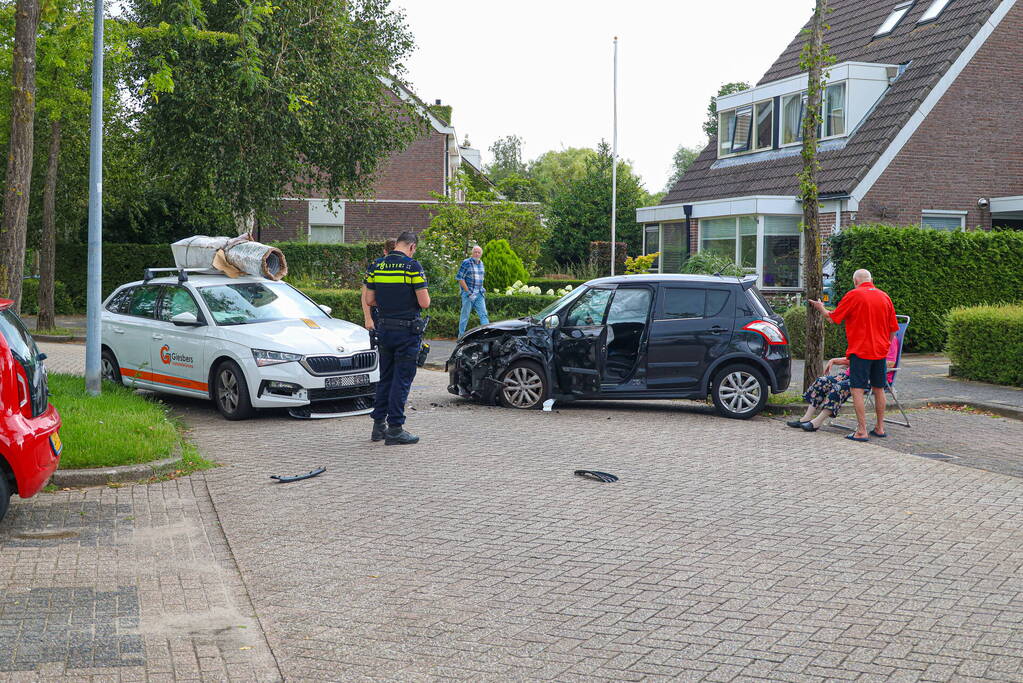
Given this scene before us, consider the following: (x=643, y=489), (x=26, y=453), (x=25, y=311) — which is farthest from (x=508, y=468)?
(x=25, y=311)

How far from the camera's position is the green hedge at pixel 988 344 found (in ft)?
48.5

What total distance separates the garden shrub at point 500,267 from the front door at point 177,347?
14687 mm

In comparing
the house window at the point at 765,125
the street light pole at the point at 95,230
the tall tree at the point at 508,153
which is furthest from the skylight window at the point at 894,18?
the tall tree at the point at 508,153

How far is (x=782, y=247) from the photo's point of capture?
26.0m

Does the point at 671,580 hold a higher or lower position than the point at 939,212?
lower

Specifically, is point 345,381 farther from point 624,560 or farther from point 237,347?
point 624,560

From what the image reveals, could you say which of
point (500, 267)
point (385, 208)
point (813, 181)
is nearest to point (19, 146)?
point (813, 181)

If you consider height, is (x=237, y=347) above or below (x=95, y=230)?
below

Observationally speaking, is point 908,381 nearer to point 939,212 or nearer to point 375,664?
point 939,212

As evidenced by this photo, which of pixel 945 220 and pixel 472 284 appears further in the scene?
pixel 945 220

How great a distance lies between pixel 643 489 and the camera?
25.7 ft

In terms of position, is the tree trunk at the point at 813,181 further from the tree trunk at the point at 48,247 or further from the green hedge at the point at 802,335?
the tree trunk at the point at 48,247

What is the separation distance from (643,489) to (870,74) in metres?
21.0

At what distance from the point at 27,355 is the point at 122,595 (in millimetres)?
1988
